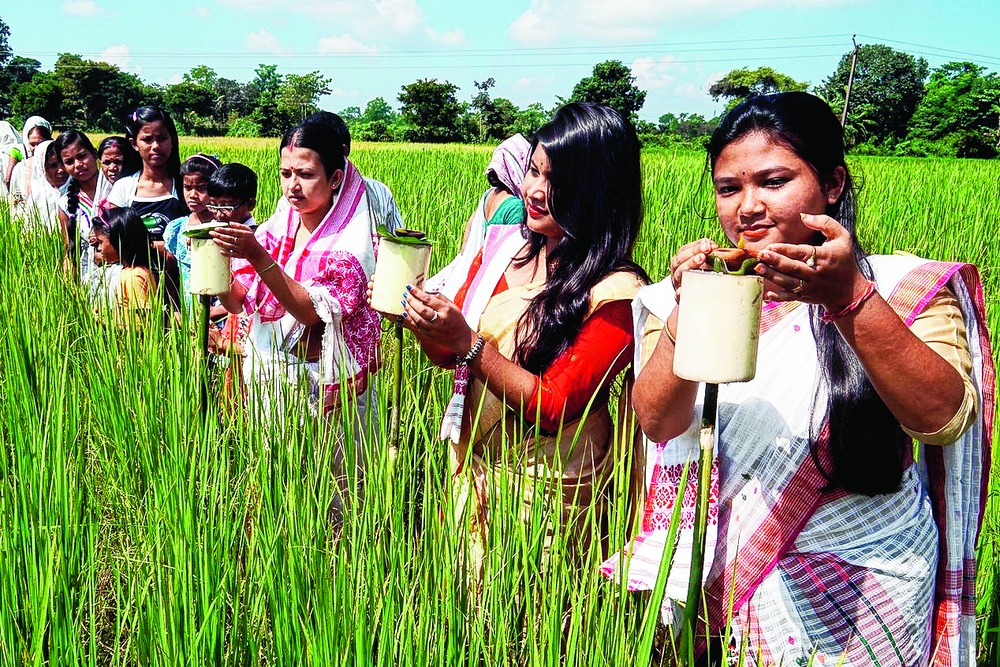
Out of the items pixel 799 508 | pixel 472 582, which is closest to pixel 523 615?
pixel 472 582

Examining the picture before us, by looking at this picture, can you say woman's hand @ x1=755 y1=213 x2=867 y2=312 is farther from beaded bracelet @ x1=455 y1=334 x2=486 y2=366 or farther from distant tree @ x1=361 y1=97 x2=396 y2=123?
distant tree @ x1=361 y1=97 x2=396 y2=123

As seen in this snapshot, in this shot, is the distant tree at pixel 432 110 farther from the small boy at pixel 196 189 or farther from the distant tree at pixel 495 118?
the small boy at pixel 196 189

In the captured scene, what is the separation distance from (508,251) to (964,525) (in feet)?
2.99

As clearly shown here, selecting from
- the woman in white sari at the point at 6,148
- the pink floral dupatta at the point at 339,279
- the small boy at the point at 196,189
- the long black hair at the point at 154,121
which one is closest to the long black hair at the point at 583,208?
the pink floral dupatta at the point at 339,279

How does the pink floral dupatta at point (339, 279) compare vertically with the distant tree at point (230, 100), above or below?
below

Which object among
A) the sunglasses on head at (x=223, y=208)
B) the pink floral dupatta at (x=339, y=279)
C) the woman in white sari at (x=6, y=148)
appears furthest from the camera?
the woman in white sari at (x=6, y=148)

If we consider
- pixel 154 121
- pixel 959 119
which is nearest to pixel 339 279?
pixel 154 121

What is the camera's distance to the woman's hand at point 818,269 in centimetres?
82

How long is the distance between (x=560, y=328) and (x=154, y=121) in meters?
2.63

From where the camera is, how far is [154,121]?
3426 mm

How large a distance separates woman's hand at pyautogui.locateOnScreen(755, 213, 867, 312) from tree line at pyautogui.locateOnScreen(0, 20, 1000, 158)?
2343 cm

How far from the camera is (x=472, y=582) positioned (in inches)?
42.9

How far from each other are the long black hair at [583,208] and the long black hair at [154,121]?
239cm

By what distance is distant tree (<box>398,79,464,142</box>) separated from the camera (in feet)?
143
